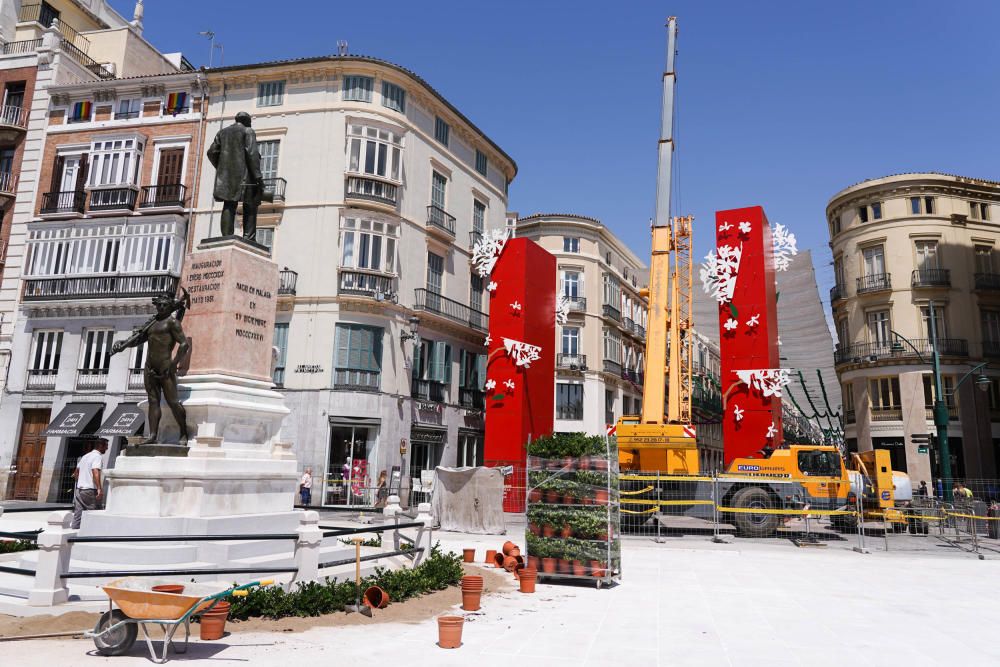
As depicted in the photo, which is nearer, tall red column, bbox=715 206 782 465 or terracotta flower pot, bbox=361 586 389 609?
terracotta flower pot, bbox=361 586 389 609

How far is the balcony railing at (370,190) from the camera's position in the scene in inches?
1147

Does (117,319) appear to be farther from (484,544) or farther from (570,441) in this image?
(570,441)

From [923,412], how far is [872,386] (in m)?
3.03

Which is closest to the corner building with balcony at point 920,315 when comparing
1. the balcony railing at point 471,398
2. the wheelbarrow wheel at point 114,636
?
the balcony railing at point 471,398

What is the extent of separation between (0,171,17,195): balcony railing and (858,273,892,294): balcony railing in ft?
142

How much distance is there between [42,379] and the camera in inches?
1155

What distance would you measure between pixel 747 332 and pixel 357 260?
15494 mm

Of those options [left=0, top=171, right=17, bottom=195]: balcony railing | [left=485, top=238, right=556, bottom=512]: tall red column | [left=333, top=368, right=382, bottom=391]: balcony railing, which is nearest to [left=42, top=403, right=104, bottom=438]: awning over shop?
[left=333, top=368, right=382, bottom=391]: balcony railing

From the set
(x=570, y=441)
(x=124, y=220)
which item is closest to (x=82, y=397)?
(x=124, y=220)

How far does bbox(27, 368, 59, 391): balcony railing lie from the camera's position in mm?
29234

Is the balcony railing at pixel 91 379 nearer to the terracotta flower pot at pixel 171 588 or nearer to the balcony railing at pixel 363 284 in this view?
the balcony railing at pixel 363 284

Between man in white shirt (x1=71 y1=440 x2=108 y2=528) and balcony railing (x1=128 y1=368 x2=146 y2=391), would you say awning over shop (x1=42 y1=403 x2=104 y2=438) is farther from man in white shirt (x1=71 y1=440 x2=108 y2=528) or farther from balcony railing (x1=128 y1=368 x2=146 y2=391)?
man in white shirt (x1=71 y1=440 x2=108 y2=528)

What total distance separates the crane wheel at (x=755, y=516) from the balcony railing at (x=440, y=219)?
1828 centimetres

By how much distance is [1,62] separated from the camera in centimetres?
3250
